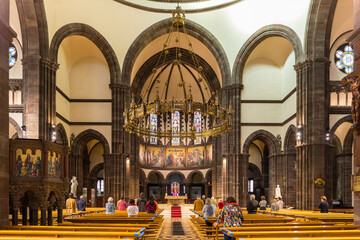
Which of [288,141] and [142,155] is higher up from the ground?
[288,141]

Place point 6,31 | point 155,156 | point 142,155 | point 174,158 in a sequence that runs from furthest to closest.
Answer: point 174,158
point 155,156
point 142,155
point 6,31

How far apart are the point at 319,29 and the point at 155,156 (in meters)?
25.7

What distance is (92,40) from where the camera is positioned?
27969 mm

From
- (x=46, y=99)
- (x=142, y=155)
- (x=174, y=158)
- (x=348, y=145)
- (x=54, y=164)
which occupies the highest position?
(x=46, y=99)

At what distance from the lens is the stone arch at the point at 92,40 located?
79.0ft

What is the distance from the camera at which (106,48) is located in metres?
28.4

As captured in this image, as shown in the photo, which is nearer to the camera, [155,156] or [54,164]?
[54,164]

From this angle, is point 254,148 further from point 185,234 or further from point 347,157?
point 185,234

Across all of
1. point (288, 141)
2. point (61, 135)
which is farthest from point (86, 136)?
point (288, 141)

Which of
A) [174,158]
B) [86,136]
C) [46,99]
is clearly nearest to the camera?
[46,99]

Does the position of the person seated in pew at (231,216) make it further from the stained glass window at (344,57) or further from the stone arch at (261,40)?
the stained glass window at (344,57)

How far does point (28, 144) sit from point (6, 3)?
3.54 m

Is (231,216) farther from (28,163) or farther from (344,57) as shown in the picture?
(344,57)

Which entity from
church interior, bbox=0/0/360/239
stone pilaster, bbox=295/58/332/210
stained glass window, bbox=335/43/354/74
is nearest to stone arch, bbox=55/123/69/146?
church interior, bbox=0/0/360/239
